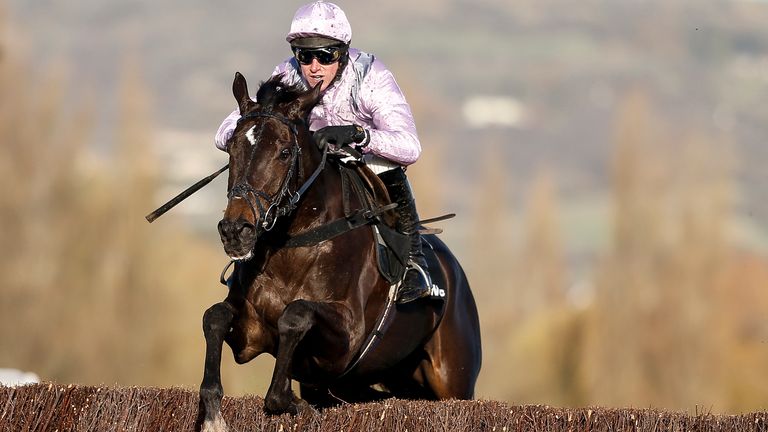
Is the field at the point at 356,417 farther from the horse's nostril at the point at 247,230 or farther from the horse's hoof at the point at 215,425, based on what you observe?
the horse's nostril at the point at 247,230

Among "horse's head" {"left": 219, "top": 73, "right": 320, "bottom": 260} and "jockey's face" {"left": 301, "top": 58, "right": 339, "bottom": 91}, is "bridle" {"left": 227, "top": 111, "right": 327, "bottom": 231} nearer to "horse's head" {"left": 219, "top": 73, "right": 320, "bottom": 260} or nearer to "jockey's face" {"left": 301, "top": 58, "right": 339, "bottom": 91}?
"horse's head" {"left": 219, "top": 73, "right": 320, "bottom": 260}

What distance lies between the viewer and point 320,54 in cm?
694

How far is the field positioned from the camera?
5.98 m

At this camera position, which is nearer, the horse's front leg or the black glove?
the horse's front leg

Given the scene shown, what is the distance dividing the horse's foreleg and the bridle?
552 mm

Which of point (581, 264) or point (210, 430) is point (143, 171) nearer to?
point (210, 430)

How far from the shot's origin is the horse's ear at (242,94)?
21.1 feet

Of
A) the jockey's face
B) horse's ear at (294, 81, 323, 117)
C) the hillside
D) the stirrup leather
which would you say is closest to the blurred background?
the stirrup leather

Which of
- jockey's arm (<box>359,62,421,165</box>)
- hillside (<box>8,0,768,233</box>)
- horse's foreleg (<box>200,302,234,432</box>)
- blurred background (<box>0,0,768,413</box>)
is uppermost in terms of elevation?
jockey's arm (<box>359,62,421,165</box>)

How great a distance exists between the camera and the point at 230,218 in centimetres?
581

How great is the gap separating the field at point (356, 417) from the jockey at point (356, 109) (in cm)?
119

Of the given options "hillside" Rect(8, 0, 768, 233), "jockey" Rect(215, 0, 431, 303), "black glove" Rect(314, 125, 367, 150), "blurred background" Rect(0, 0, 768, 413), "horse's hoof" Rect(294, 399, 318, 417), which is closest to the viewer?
"horse's hoof" Rect(294, 399, 318, 417)

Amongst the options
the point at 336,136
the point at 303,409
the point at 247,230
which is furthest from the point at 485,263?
the point at 247,230

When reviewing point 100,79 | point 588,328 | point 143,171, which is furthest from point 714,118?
point 143,171
